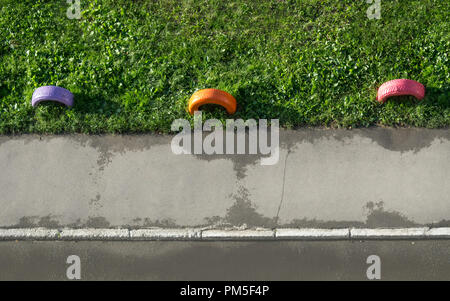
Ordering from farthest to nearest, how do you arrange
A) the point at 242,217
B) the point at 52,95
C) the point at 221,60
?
the point at 221,60
the point at 52,95
the point at 242,217

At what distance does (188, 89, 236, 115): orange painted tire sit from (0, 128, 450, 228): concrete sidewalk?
2.55 feet

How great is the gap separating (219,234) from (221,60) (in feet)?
10.5

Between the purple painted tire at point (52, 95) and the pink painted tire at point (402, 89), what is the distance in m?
5.16

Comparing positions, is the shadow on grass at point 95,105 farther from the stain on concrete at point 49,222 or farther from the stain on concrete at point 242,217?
the stain on concrete at point 242,217

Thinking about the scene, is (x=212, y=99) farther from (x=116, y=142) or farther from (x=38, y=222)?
(x=38, y=222)

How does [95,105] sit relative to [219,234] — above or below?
above

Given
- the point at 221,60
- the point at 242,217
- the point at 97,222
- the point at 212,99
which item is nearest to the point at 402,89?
the point at 212,99

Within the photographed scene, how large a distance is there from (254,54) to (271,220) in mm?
3072

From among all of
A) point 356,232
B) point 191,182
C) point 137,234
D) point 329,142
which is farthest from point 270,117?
point 137,234

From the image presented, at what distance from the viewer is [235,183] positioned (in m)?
7.43

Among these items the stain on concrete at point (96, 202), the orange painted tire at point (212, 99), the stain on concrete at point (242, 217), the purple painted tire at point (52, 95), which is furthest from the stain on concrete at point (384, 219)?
the purple painted tire at point (52, 95)

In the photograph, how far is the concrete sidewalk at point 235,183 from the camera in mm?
7137

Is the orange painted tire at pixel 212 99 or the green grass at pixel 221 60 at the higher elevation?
the green grass at pixel 221 60

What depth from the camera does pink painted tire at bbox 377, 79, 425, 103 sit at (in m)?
7.47
